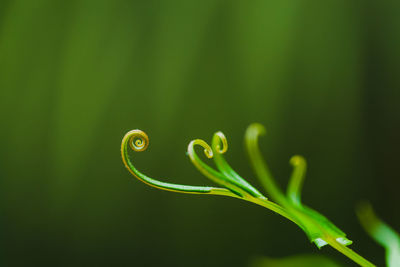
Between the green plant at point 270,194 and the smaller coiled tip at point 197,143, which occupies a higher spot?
the smaller coiled tip at point 197,143

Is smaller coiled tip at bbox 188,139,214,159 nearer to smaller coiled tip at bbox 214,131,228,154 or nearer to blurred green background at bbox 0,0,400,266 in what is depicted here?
smaller coiled tip at bbox 214,131,228,154

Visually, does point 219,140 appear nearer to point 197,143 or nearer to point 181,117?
point 197,143

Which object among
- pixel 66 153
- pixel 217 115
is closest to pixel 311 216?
pixel 217 115

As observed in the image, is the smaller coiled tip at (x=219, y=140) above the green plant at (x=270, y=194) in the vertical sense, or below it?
above

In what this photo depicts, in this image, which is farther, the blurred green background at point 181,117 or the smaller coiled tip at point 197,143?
the blurred green background at point 181,117

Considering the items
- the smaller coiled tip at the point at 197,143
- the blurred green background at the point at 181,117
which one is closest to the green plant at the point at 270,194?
the smaller coiled tip at the point at 197,143

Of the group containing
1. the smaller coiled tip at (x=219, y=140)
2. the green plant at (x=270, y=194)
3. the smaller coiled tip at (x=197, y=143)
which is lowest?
the green plant at (x=270, y=194)

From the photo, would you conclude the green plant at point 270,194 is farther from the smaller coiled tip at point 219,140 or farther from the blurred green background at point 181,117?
the blurred green background at point 181,117

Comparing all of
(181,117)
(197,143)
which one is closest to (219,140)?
(197,143)

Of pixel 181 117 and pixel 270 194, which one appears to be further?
pixel 181 117

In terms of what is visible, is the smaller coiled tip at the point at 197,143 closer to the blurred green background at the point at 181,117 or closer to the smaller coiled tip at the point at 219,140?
the smaller coiled tip at the point at 219,140
